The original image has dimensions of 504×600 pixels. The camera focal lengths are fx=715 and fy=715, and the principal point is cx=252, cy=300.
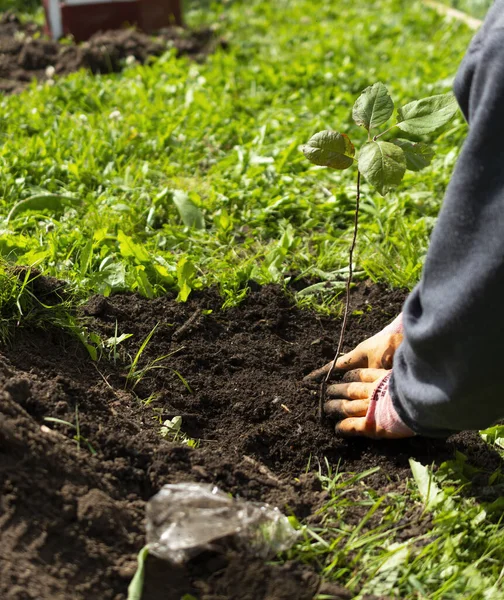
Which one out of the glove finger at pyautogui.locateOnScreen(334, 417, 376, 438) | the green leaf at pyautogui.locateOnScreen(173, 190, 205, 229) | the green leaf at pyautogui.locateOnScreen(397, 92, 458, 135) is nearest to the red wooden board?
the green leaf at pyautogui.locateOnScreen(173, 190, 205, 229)

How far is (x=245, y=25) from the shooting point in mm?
5836

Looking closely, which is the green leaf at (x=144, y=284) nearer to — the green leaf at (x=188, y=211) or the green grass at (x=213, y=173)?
the green grass at (x=213, y=173)

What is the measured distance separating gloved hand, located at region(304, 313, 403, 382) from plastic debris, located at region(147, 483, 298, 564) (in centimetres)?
71

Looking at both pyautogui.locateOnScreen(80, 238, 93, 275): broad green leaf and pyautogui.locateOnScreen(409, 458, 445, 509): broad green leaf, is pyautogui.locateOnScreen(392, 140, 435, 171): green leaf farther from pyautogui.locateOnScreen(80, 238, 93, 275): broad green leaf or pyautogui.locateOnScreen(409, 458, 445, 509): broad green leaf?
pyautogui.locateOnScreen(80, 238, 93, 275): broad green leaf

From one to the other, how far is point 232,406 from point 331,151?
919mm

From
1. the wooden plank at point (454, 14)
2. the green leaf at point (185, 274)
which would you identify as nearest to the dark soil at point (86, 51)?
the wooden plank at point (454, 14)

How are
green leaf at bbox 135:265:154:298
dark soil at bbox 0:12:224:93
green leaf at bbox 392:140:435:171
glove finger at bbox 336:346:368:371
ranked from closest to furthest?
green leaf at bbox 392:140:435:171, glove finger at bbox 336:346:368:371, green leaf at bbox 135:265:154:298, dark soil at bbox 0:12:224:93

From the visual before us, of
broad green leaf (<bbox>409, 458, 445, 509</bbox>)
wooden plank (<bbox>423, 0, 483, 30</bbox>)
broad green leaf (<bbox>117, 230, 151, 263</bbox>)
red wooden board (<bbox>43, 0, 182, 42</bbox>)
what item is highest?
red wooden board (<bbox>43, 0, 182, 42</bbox>)

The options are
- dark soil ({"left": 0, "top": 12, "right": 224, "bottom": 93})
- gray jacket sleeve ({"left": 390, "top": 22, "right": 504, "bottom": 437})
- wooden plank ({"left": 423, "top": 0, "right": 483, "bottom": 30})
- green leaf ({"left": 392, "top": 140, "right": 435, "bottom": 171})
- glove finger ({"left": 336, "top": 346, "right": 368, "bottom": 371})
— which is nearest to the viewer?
gray jacket sleeve ({"left": 390, "top": 22, "right": 504, "bottom": 437})

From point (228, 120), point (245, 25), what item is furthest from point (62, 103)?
point (245, 25)

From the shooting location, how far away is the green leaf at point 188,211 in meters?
3.32

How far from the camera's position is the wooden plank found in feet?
19.5

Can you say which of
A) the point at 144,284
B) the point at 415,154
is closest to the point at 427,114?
the point at 415,154

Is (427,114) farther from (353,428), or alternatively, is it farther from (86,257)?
(86,257)
